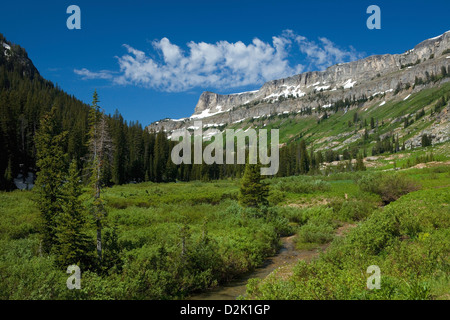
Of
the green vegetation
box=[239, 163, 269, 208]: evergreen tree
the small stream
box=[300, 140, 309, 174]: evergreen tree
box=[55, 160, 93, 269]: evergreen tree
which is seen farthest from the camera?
box=[300, 140, 309, 174]: evergreen tree

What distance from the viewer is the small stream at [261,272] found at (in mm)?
14146

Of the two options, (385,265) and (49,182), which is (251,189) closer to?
(49,182)

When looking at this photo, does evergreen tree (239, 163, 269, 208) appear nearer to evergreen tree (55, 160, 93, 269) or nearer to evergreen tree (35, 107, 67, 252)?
evergreen tree (35, 107, 67, 252)

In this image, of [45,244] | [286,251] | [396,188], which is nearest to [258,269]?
[286,251]

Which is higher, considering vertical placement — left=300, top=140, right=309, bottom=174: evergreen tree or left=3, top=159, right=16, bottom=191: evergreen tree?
left=300, top=140, right=309, bottom=174: evergreen tree

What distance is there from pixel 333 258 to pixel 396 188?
105ft

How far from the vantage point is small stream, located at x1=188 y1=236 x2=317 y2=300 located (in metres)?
14.1

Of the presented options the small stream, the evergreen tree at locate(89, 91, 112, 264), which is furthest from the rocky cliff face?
the small stream

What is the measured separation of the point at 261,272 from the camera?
17.9 meters

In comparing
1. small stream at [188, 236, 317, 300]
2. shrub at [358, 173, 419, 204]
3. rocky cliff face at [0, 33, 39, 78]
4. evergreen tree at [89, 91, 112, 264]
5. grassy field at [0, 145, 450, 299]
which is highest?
rocky cliff face at [0, 33, 39, 78]

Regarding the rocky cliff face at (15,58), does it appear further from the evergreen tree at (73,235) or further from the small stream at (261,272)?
the small stream at (261,272)

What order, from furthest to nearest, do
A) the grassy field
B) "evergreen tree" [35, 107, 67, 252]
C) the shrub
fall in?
the shrub
"evergreen tree" [35, 107, 67, 252]
the grassy field

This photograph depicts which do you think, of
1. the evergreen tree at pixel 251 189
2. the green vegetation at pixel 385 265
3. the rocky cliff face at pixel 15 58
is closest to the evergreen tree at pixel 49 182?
the green vegetation at pixel 385 265
